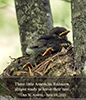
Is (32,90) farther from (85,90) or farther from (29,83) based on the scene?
(85,90)

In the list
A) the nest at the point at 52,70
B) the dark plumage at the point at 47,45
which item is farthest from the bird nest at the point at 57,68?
the dark plumage at the point at 47,45

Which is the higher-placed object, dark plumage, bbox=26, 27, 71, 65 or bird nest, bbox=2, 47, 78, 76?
dark plumage, bbox=26, 27, 71, 65

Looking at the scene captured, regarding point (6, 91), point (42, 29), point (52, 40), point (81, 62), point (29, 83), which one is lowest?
point (6, 91)

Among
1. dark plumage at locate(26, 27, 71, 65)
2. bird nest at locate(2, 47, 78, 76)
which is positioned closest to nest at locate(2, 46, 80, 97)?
bird nest at locate(2, 47, 78, 76)

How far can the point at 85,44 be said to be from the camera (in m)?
2.07

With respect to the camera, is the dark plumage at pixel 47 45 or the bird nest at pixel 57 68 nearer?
the bird nest at pixel 57 68

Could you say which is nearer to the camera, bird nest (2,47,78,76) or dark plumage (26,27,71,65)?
bird nest (2,47,78,76)

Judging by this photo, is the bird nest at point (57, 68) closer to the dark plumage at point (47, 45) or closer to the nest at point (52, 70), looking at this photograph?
the nest at point (52, 70)

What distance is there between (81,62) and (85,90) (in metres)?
0.35

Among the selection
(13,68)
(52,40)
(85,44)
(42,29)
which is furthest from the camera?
(42,29)

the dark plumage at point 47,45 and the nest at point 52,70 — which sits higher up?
the dark plumage at point 47,45

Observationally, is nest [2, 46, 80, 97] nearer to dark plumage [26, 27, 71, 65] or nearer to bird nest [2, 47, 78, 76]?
bird nest [2, 47, 78, 76]

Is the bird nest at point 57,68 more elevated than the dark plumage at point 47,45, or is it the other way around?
the dark plumage at point 47,45

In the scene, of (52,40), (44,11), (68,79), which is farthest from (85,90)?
(44,11)
